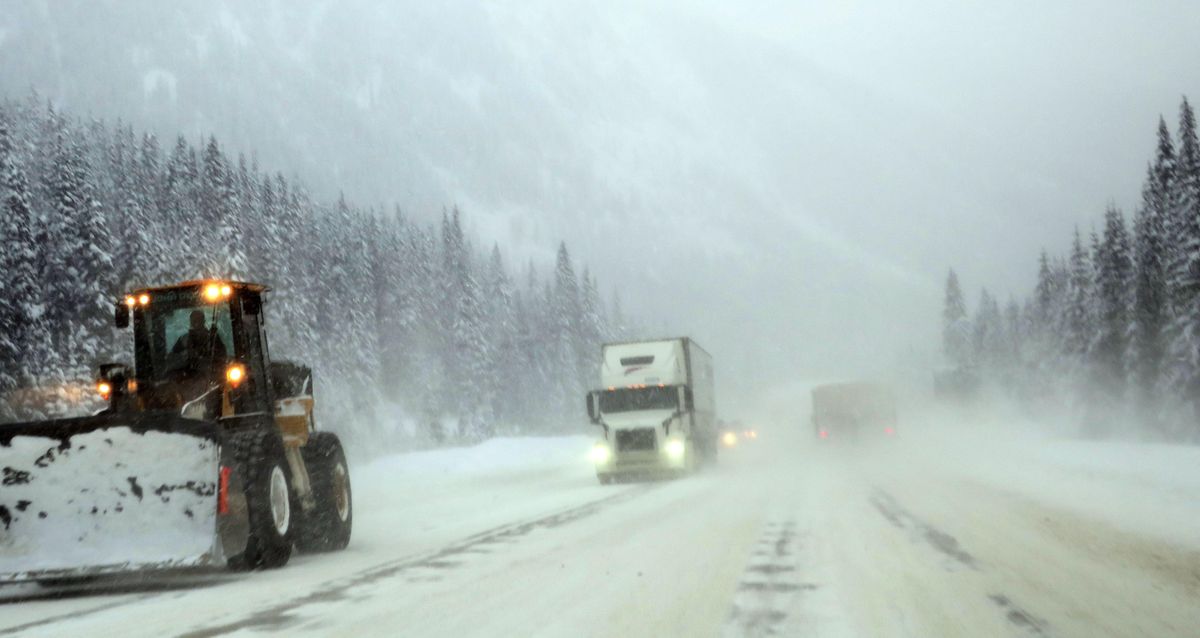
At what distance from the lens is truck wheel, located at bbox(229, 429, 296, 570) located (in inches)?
388

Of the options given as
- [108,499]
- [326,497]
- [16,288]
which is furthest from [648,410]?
[16,288]

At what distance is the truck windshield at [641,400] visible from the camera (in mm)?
28672

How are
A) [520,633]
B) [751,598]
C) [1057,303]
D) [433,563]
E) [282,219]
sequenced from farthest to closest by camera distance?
[1057,303] → [282,219] → [433,563] → [751,598] → [520,633]

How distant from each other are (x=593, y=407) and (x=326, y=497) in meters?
16.0

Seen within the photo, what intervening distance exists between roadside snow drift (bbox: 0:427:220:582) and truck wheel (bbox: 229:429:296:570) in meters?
0.42

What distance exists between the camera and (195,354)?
1133 cm

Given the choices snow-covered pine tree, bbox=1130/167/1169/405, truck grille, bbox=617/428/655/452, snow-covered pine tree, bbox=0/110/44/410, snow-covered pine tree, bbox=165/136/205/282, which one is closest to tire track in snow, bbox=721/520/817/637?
truck grille, bbox=617/428/655/452

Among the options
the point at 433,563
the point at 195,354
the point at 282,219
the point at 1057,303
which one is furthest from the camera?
the point at 1057,303

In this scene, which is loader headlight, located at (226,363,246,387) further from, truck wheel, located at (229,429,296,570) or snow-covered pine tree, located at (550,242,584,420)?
snow-covered pine tree, located at (550,242,584,420)

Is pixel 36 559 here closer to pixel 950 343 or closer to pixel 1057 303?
pixel 1057 303

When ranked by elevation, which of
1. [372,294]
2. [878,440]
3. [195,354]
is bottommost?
[878,440]

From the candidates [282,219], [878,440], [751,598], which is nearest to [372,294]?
[282,219]

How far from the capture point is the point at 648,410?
2850 centimetres

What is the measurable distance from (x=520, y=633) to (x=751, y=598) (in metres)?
2.09
